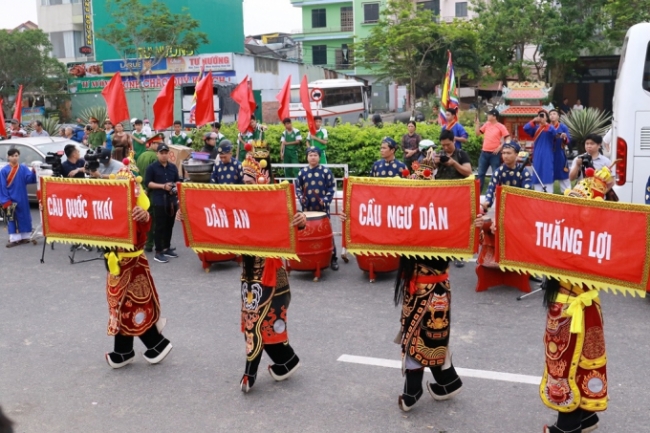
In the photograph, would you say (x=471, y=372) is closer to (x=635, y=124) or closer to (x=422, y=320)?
(x=422, y=320)

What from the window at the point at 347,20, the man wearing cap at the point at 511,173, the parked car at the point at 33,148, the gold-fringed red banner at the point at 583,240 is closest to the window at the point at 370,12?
the window at the point at 347,20

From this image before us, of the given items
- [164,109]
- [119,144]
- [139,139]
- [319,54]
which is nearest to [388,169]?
[164,109]

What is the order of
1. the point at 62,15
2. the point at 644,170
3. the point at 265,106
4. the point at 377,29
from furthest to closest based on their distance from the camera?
1. the point at 62,15
2. the point at 265,106
3. the point at 377,29
4. the point at 644,170

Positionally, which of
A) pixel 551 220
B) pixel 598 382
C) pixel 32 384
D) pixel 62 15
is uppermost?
pixel 62 15

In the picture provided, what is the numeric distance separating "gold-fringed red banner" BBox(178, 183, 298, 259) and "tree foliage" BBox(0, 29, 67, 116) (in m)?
31.8

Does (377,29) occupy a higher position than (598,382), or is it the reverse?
(377,29)

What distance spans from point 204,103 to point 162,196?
383 cm

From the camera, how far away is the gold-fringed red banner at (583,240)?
4195mm

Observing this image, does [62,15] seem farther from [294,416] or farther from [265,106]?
[294,416]

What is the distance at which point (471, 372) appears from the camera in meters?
5.89

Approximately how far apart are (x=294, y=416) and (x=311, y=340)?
62.8 inches

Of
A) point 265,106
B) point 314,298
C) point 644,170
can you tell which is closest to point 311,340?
point 314,298

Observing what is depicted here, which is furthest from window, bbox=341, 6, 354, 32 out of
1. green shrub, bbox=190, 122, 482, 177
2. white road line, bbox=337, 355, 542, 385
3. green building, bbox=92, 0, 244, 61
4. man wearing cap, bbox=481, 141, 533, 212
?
white road line, bbox=337, 355, 542, 385

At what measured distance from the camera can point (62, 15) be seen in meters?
47.1
